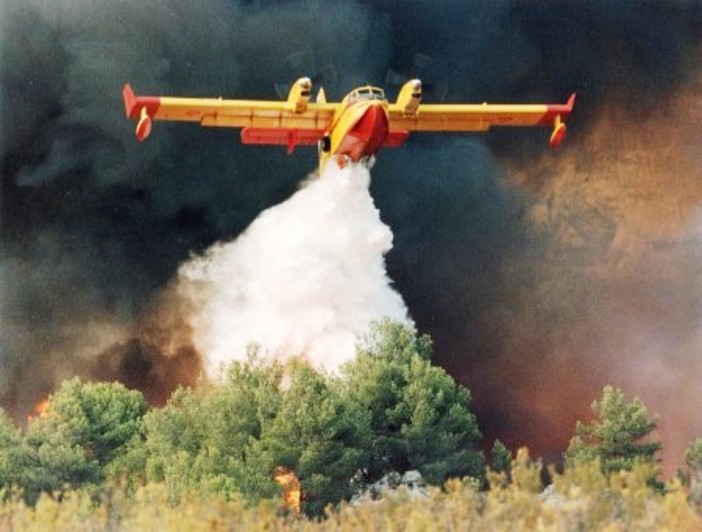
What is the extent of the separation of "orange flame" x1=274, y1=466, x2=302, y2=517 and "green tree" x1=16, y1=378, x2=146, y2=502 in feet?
14.0

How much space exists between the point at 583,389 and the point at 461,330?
11.3ft

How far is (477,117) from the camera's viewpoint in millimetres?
26578

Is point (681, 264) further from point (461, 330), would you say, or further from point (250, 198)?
point (250, 198)

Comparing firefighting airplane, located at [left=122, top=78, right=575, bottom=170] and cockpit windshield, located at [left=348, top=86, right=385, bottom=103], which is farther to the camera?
cockpit windshield, located at [left=348, top=86, right=385, bottom=103]

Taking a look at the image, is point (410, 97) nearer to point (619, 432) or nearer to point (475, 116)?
point (475, 116)

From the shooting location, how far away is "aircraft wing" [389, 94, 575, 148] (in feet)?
85.7

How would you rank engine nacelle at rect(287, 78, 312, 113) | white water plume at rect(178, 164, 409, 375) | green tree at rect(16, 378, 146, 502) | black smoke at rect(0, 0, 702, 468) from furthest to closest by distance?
white water plume at rect(178, 164, 409, 375)
green tree at rect(16, 378, 146, 502)
black smoke at rect(0, 0, 702, 468)
engine nacelle at rect(287, 78, 312, 113)

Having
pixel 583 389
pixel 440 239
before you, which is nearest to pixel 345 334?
pixel 440 239

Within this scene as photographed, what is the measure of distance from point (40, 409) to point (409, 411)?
8820 mm

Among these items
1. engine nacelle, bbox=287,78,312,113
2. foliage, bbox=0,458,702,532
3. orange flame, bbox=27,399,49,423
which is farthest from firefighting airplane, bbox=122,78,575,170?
foliage, bbox=0,458,702,532

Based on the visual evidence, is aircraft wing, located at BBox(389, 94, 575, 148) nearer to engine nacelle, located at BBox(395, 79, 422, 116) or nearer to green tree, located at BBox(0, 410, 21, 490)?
engine nacelle, located at BBox(395, 79, 422, 116)

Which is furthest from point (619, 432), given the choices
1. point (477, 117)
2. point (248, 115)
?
point (248, 115)

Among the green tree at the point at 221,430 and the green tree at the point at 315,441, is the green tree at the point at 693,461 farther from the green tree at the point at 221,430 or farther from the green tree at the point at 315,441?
the green tree at the point at 221,430

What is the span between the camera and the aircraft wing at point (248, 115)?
24.3 m
